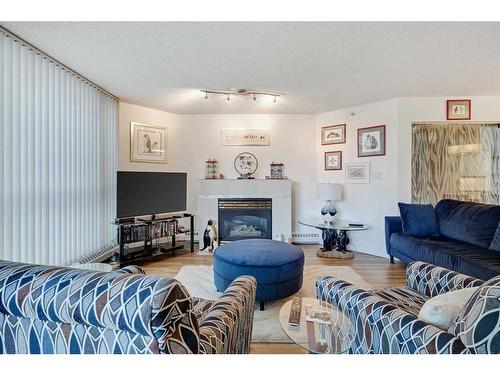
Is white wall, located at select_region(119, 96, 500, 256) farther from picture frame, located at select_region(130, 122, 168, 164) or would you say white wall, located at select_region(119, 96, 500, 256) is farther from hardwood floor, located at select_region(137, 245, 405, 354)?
hardwood floor, located at select_region(137, 245, 405, 354)

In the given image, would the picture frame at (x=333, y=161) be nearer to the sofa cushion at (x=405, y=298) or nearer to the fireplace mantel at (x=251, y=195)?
the fireplace mantel at (x=251, y=195)

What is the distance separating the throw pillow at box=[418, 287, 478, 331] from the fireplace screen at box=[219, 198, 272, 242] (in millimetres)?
3390

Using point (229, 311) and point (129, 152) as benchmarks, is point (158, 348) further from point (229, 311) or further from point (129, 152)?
point (129, 152)

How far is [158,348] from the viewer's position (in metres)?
0.71

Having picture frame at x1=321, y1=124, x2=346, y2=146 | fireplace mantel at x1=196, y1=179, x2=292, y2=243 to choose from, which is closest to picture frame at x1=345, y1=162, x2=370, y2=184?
picture frame at x1=321, y1=124, x2=346, y2=146

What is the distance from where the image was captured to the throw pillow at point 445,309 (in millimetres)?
1046

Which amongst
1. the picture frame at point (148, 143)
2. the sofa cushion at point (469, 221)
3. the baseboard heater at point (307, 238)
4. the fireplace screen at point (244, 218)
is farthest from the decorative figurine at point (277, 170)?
the sofa cushion at point (469, 221)

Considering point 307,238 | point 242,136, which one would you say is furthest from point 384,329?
point 242,136

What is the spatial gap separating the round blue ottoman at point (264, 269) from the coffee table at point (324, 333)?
0.68m

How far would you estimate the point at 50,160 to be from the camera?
266 cm

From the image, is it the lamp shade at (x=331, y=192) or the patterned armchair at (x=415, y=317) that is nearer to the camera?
the patterned armchair at (x=415, y=317)

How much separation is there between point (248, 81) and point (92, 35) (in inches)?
63.0

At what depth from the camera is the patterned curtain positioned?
13.4 feet
